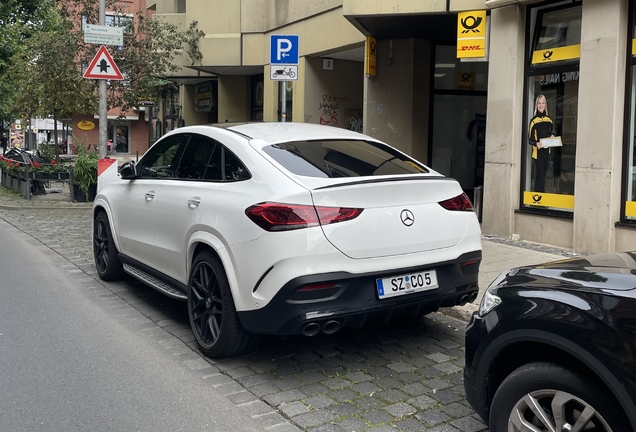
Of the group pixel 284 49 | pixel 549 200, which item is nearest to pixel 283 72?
pixel 284 49

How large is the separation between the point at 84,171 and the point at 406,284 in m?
12.4

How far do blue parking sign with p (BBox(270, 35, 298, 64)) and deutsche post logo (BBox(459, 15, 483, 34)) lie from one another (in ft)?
8.81

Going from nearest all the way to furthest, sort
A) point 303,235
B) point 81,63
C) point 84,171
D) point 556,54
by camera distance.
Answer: point 303,235 < point 556,54 < point 84,171 < point 81,63

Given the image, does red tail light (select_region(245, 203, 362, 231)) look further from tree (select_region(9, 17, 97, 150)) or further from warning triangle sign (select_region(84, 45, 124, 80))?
tree (select_region(9, 17, 97, 150))

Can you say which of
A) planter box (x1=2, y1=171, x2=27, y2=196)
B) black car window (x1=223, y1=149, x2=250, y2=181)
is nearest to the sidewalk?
black car window (x1=223, y1=149, x2=250, y2=181)

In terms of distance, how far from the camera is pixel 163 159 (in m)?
6.16

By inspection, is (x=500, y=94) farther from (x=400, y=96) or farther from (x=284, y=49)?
(x=400, y=96)

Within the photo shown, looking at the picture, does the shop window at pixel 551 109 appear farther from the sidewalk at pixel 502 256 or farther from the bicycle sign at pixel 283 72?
the bicycle sign at pixel 283 72

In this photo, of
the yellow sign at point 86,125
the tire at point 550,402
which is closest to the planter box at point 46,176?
the tire at point 550,402

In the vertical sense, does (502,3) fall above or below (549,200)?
above

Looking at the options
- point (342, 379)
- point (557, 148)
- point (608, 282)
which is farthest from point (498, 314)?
point (557, 148)

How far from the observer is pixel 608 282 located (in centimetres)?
277

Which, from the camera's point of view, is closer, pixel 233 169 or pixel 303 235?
pixel 303 235

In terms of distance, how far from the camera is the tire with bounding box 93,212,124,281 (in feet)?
23.5
